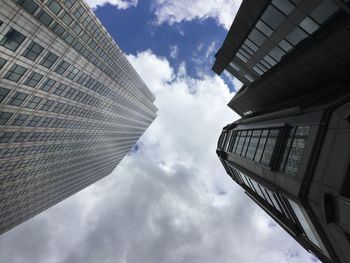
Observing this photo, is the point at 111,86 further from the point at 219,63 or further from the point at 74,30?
the point at 219,63

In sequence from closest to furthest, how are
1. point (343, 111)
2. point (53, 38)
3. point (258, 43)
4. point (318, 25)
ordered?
point (343, 111), point (318, 25), point (258, 43), point (53, 38)

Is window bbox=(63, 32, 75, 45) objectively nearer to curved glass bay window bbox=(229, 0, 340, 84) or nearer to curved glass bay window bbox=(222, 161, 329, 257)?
curved glass bay window bbox=(229, 0, 340, 84)

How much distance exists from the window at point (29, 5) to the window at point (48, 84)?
1494 centimetres

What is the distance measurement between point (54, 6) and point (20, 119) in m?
21.2

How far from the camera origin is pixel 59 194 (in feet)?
382

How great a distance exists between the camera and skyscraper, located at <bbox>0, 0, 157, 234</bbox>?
132 feet

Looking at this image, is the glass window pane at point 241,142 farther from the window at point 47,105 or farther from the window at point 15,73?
the window at point 47,105

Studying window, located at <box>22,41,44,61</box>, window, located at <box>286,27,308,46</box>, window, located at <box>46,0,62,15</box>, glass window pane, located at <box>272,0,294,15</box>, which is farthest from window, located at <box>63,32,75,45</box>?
window, located at <box>286,27,308,46</box>

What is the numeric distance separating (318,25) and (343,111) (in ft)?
28.6

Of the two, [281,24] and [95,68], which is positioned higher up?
[281,24]

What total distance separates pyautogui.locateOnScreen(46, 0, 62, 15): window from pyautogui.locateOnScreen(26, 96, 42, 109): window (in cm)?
1561

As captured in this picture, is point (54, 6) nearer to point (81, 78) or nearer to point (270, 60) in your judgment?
point (81, 78)

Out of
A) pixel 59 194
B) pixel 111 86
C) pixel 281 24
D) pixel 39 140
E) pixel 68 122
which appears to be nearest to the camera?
pixel 281 24

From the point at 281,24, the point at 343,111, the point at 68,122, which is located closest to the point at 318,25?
the point at 281,24
